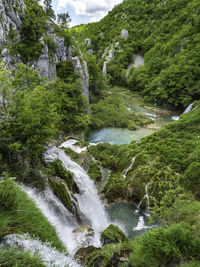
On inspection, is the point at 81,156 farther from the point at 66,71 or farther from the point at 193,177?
the point at 66,71

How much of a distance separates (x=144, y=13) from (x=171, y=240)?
88.1m

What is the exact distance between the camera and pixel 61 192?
8.82 m

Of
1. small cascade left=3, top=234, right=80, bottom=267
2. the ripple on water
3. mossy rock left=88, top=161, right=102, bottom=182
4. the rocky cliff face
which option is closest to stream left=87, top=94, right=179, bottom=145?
the ripple on water

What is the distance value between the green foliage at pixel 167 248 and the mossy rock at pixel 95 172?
1074 cm

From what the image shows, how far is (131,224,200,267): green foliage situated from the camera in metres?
3.67

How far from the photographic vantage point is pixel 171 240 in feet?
12.6

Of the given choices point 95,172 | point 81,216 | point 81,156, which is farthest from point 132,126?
point 81,216

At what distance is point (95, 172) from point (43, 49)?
16.7 m

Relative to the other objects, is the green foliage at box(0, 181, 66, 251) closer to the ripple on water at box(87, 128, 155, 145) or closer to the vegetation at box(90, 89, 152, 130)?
the ripple on water at box(87, 128, 155, 145)

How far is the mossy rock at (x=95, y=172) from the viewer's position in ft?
48.5

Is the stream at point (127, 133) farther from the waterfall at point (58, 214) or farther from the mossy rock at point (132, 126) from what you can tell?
the waterfall at point (58, 214)

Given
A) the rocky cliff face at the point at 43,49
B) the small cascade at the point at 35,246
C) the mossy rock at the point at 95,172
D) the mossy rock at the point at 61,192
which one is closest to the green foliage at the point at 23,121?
the mossy rock at the point at 61,192

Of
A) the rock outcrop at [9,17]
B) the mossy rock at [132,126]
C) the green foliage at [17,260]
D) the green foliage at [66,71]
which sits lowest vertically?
the mossy rock at [132,126]

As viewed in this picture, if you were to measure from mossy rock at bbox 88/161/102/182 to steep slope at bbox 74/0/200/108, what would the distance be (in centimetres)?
2887
